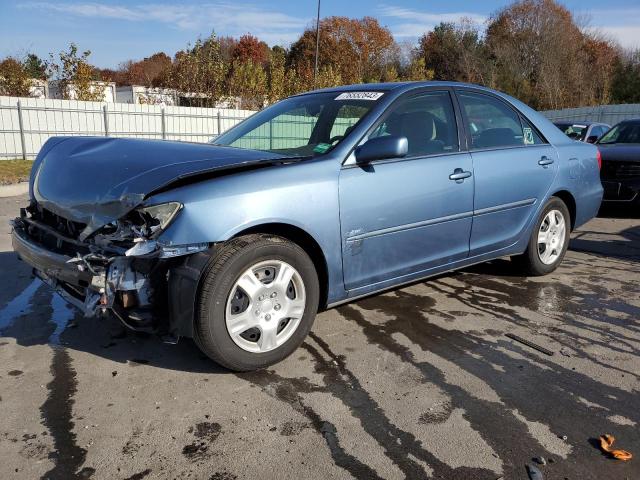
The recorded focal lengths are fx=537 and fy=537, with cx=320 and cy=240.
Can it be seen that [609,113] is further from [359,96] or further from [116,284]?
[116,284]

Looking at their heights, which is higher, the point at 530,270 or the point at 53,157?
the point at 53,157

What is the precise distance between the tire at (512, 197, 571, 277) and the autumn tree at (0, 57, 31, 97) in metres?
19.9

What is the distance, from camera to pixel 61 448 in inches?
91.9

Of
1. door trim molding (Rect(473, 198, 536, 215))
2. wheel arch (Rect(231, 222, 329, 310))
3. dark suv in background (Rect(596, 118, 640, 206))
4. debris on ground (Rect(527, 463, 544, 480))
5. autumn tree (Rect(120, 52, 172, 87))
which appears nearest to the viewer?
debris on ground (Rect(527, 463, 544, 480))

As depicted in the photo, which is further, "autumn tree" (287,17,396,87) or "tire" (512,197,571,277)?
"autumn tree" (287,17,396,87)

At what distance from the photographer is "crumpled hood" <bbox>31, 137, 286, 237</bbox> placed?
9.23 feet

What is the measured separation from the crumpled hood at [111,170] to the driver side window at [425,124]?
940 mm

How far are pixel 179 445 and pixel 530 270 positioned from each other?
3.63 meters

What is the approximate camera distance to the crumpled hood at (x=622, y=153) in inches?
310

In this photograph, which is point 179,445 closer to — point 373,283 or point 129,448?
point 129,448

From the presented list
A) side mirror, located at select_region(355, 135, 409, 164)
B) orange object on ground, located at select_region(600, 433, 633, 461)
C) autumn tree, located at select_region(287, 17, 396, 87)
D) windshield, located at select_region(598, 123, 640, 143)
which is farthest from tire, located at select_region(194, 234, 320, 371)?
autumn tree, located at select_region(287, 17, 396, 87)

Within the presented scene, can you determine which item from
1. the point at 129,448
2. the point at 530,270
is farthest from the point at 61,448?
the point at 530,270

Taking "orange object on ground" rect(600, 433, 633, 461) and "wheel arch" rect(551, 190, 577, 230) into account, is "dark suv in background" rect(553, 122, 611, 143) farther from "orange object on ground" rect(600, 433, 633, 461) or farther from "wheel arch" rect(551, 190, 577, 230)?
"orange object on ground" rect(600, 433, 633, 461)

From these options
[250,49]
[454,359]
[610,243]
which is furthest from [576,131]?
[250,49]
